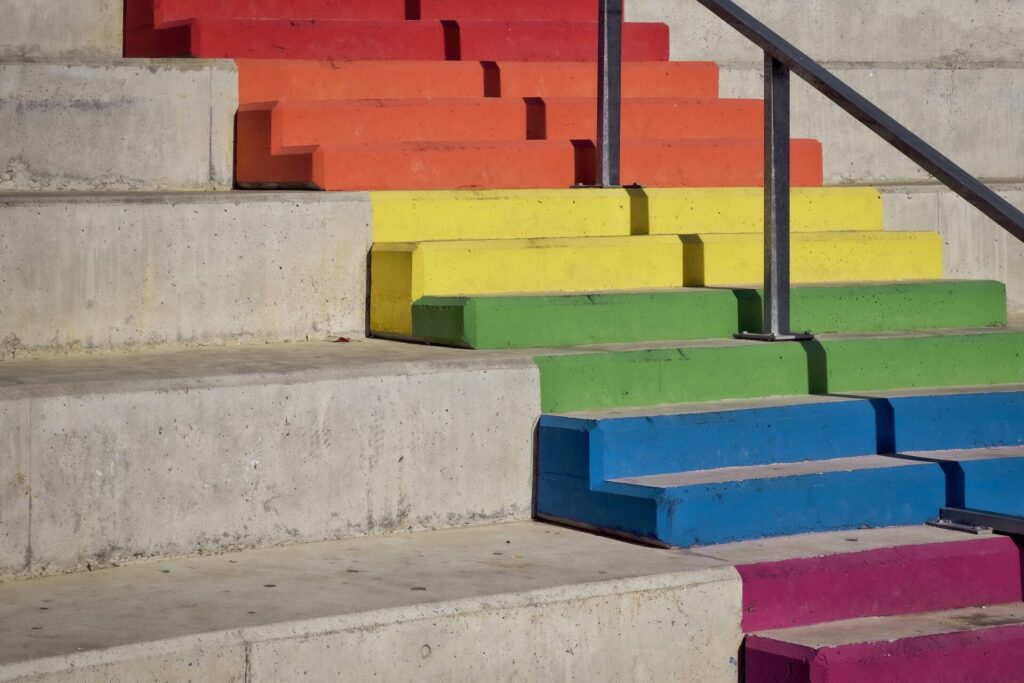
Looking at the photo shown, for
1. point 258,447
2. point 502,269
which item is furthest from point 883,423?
point 258,447

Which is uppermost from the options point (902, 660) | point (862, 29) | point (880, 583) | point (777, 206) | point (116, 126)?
point (862, 29)

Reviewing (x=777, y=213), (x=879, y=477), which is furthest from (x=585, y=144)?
(x=879, y=477)

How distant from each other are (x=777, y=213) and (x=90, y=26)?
2652 millimetres

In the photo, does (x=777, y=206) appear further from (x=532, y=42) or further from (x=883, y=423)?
Result: (x=532, y=42)

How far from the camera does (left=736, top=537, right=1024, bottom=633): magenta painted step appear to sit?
3.70m

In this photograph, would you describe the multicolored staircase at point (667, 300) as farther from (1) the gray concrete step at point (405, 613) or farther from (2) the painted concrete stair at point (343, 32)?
(1) the gray concrete step at point (405, 613)

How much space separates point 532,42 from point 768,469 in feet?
8.27

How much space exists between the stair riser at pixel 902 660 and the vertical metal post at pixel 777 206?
1257 millimetres

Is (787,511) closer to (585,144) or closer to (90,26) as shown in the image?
(585,144)

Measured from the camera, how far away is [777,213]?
188 inches

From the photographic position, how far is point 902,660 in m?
3.56

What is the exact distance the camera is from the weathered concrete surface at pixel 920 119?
6.75 m

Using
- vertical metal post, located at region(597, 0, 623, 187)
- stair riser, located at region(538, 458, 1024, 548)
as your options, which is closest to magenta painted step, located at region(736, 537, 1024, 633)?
stair riser, located at region(538, 458, 1024, 548)

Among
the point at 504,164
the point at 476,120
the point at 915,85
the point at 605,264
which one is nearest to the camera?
the point at 605,264
